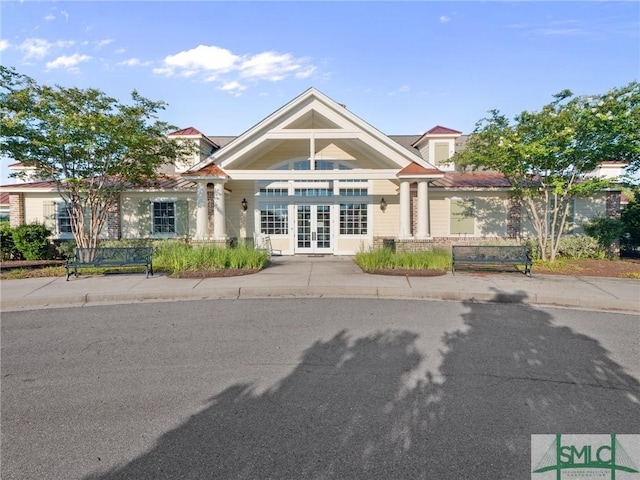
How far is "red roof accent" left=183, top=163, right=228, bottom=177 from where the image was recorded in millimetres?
13602

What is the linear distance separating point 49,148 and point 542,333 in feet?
44.8

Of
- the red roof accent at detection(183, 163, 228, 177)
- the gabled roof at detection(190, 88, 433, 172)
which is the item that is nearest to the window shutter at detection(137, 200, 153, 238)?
the red roof accent at detection(183, 163, 228, 177)

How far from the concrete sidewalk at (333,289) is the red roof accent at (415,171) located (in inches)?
178

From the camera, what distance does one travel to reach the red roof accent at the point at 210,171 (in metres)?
13.6

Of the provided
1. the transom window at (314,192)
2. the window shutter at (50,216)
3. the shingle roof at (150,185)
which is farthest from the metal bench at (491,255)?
the window shutter at (50,216)

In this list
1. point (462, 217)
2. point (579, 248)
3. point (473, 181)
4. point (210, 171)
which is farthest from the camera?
point (473, 181)

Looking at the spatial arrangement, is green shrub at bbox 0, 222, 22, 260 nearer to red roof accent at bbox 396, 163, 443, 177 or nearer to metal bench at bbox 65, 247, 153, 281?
metal bench at bbox 65, 247, 153, 281

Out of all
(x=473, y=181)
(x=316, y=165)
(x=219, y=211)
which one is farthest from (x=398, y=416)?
(x=473, y=181)

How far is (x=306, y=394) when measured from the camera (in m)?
3.79

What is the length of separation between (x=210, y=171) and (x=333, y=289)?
7.63 meters

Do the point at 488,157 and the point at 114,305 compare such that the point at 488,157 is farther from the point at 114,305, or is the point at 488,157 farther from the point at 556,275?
the point at 114,305

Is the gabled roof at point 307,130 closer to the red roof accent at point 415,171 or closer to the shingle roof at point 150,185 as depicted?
the red roof accent at point 415,171

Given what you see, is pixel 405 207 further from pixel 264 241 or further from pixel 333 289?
pixel 333 289

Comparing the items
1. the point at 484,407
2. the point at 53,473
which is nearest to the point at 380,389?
the point at 484,407
